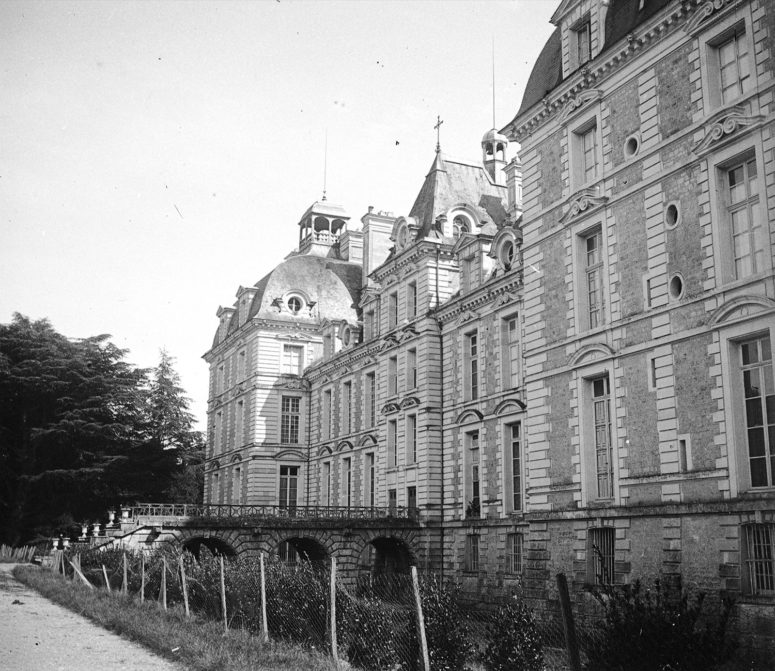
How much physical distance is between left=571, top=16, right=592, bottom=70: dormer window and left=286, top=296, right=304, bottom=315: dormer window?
29.5 metres

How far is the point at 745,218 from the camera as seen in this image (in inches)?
686

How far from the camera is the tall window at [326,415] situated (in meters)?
46.0

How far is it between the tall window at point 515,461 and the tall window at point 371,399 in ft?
37.9

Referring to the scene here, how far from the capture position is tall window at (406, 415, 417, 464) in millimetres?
Result: 35719

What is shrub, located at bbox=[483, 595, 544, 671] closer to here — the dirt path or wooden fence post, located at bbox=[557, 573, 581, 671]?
wooden fence post, located at bbox=[557, 573, 581, 671]

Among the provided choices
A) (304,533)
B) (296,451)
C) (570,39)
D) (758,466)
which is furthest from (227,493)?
(758,466)

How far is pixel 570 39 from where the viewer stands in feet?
75.5

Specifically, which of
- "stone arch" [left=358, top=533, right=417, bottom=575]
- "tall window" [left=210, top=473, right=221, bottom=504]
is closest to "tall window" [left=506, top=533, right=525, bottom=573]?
"stone arch" [left=358, top=533, right=417, bottom=575]

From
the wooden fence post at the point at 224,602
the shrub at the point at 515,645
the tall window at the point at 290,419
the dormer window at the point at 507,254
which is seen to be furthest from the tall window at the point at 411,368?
the shrub at the point at 515,645

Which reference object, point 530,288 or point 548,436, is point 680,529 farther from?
point 530,288

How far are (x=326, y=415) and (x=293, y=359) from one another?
15.7ft

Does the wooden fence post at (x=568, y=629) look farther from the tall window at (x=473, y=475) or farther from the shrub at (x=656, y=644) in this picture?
the tall window at (x=473, y=475)

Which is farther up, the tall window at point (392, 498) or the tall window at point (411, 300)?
the tall window at point (411, 300)

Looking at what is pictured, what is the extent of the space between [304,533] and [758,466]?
21008 mm
